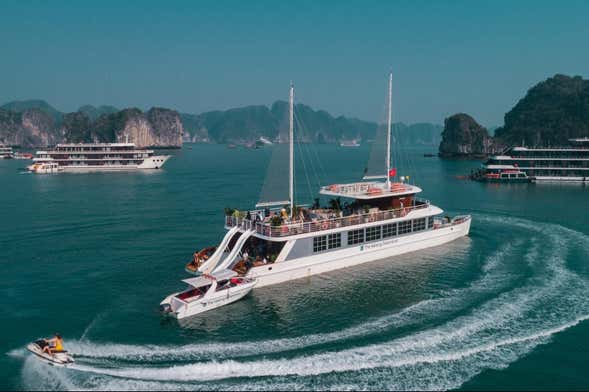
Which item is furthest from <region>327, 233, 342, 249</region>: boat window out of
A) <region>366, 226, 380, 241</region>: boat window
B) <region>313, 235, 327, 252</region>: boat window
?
<region>366, 226, 380, 241</region>: boat window

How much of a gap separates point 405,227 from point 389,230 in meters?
1.98

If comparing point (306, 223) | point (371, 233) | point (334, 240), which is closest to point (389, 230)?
point (371, 233)

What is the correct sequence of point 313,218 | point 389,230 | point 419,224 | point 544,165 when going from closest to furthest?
point 313,218 → point 389,230 → point 419,224 → point 544,165

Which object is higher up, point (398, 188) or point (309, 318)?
point (398, 188)

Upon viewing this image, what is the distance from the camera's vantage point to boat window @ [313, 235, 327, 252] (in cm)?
3378

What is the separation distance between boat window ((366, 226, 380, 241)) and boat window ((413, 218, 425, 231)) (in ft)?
14.7

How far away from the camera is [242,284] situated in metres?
28.8

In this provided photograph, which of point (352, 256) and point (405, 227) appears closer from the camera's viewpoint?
point (352, 256)

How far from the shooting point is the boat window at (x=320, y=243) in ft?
111

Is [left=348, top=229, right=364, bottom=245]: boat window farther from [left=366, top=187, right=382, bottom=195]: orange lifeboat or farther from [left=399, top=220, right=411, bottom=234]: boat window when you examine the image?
[left=399, top=220, right=411, bottom=234]: boat window

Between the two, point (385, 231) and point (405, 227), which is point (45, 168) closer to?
point (385, 231)

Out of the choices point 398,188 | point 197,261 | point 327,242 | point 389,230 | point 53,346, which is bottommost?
point 53,346

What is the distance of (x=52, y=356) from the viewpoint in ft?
68.9

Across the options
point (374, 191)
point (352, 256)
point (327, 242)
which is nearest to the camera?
point (327, 242)
